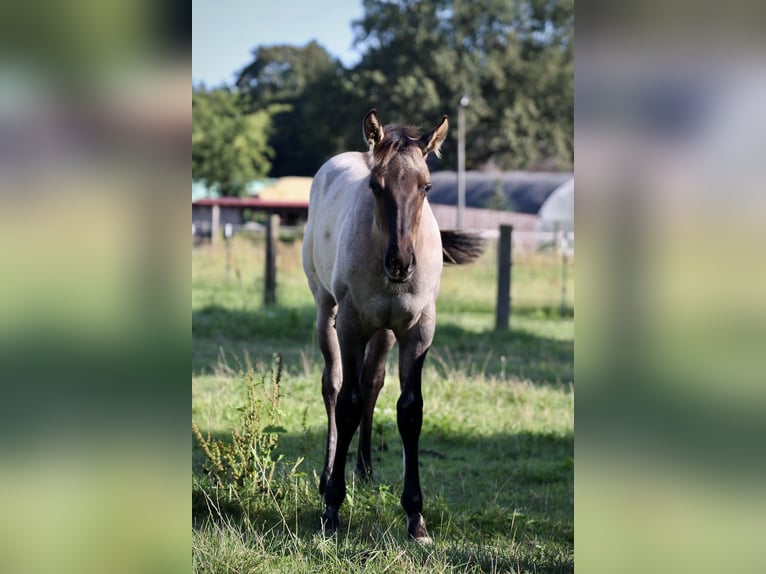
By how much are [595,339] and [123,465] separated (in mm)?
1113

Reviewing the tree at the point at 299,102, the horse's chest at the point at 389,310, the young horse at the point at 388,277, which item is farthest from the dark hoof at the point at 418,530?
the tree at the point at 299,102

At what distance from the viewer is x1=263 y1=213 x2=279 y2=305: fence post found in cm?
1307

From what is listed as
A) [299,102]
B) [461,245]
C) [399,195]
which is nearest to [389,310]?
[399,195]

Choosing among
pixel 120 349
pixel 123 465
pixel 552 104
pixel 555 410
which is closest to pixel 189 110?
pixel 120 349

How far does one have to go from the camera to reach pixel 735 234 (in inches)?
72.9

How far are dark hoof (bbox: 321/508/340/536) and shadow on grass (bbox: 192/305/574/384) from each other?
3.96 metres

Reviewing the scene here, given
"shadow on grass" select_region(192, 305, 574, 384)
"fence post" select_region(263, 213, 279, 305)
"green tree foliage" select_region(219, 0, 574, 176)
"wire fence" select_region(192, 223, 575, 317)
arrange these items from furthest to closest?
"green tree foliage" select_region(219, 0, 574, 176) → "wire fence" select_region(192, 223, 575, 317) → "fence post" select_region(263, 213, 279, 305) → "shadow on grass" select_region(192, 305, 574, 384)

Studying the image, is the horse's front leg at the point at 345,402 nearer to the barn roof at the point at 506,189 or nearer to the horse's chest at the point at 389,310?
the horse's chest at the point at 389,310

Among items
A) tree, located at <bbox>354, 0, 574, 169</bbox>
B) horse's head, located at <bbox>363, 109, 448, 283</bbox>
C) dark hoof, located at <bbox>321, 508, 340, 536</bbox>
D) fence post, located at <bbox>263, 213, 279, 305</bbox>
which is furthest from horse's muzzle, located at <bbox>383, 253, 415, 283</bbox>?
tree, located at <bbox>354, 0, 574, 169</bbox>

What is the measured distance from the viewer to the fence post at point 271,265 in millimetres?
13070

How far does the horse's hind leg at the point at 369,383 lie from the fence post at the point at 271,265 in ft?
26.0

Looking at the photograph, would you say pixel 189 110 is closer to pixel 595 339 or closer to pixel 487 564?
pixel 595 339

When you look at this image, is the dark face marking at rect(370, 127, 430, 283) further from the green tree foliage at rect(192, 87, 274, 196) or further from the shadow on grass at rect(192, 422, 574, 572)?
the green tree foliage at rect(192, 87, 274, 196)

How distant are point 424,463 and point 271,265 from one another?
7815 mm
